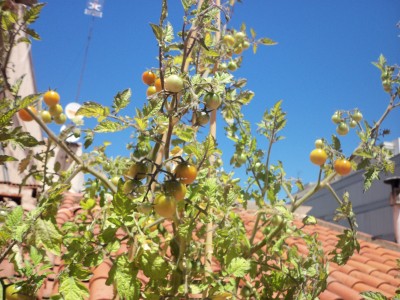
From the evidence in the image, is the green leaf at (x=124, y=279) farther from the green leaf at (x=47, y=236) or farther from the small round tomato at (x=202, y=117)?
the small round tomato at (x=202, y=117)

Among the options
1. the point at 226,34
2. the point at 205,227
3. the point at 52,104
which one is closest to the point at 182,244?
the point at 205,227

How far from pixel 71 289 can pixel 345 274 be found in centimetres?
216

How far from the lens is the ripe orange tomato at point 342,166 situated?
4.37 ft

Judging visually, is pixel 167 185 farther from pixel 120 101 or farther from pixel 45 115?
pixel 45 115

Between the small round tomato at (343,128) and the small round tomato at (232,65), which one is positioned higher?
the small round tomato at (232,65)

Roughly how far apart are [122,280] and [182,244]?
206mm

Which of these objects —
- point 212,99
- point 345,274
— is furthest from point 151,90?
point 345,274

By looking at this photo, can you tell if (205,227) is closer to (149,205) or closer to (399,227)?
(149,205)

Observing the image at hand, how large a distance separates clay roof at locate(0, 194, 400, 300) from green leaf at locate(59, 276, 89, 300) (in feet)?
1.51

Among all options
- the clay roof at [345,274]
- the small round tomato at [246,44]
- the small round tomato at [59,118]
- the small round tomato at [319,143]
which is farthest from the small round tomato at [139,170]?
the small round tomato at [246,44]

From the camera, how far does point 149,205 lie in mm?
814

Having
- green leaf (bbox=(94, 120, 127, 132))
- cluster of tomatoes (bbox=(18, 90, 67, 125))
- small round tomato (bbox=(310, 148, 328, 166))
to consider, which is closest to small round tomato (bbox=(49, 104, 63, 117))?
cluster of tomatoes (bbox=(18, 90, 67, 125))

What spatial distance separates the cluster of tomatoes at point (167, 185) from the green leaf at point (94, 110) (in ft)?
0.42

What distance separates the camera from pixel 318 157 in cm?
141
